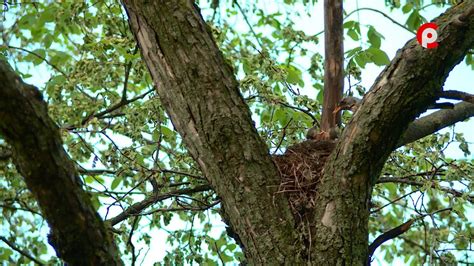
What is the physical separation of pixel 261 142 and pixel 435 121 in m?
1.18

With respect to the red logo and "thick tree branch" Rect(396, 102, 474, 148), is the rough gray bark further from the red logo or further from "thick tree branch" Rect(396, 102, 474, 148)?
"thick tree branch" Rect(396, 102, 474, 148)

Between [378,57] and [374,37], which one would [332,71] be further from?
[374,37]

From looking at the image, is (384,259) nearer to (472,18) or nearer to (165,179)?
(165,179)

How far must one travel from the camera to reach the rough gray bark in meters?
3.90

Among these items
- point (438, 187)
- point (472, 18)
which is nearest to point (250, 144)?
point (472, 18)

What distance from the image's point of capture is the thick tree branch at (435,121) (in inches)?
182

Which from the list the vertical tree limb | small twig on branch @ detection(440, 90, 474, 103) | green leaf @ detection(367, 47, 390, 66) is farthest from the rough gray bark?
green leaf @ detection(367, 47, 390, 66)

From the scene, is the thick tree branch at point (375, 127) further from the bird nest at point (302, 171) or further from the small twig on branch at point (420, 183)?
the small twig on branch at point (420, 183)

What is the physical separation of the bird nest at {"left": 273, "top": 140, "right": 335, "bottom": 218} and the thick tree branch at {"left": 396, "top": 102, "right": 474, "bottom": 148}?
1.71 ft

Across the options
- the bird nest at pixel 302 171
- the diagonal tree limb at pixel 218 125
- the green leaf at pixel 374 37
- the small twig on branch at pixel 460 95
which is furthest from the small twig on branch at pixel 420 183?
the green leaf at pixel 374 37

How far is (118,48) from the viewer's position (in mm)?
6426

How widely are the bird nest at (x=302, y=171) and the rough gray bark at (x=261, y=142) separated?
0.14 meters

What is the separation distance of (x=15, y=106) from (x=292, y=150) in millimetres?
2197

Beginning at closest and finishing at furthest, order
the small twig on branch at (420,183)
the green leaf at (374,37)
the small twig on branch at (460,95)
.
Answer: the small twig on branch at (460,95)
the small twig on branch at (420,183)
the green leaf at (374,37)
